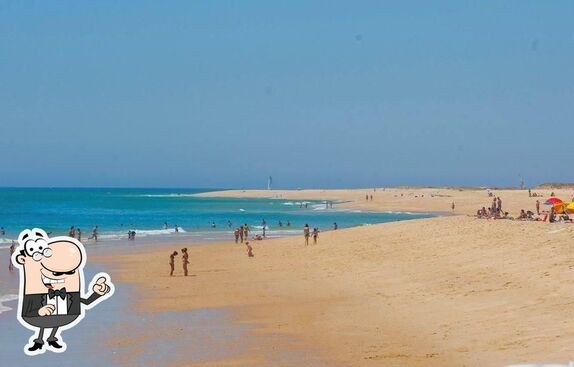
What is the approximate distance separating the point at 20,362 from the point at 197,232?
4932 centimetres

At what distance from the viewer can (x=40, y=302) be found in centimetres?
763

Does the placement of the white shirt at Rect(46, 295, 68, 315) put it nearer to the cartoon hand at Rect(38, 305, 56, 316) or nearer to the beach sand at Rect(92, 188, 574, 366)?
the cartoon hand at Rect(38, 305, 56, 316)

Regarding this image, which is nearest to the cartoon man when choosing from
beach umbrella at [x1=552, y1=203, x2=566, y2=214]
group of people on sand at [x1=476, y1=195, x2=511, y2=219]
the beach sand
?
the beach sand

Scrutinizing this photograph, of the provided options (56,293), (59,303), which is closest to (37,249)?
(56,293)

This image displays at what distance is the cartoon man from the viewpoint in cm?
732

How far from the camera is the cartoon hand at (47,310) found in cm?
766

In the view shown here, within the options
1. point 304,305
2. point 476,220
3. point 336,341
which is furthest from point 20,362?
point 476,220

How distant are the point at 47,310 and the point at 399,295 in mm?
14891

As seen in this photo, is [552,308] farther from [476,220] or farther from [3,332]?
[476,220]

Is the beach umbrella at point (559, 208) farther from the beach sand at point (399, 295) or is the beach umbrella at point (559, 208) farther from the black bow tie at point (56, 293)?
the black bow tie at point (56, 293)

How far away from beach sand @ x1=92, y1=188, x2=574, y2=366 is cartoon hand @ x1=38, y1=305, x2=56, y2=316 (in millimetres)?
6801

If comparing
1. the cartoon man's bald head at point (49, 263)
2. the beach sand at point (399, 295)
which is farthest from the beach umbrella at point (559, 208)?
the cartoon man's bald head at point (49, 263)

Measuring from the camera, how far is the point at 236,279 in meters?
28.6

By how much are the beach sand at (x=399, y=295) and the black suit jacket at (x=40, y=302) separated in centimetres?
683
